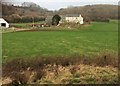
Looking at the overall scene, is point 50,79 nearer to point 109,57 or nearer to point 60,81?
point 60,81

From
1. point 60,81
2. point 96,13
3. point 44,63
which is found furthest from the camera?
point 96,13

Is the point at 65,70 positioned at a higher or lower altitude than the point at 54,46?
higher

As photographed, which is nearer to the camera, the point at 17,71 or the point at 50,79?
the point at 50,79

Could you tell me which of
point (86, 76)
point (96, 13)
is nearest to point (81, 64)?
point (86, 76)

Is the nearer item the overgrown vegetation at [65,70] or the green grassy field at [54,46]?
the overgrown vegetation at [65,70]

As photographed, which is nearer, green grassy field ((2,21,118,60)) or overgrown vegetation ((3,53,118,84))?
overgrown vegetation ((3,53,118,84))

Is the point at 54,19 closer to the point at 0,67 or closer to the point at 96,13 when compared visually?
the point at 96,13

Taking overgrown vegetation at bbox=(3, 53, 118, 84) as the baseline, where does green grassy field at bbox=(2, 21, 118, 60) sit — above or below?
below

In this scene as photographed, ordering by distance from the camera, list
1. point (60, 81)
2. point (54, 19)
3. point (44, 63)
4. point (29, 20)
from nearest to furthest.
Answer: point (60, 81)
point (44, 63)
point (54, 19)
point (29, 20)

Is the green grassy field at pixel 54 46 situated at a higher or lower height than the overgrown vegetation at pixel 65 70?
lower

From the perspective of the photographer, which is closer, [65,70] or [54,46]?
[65,70]

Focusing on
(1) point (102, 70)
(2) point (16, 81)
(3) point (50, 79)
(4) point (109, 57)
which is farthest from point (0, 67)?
(4) point (109, 57)

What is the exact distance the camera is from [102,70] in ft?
29.6

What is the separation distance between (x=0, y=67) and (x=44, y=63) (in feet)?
5.72
